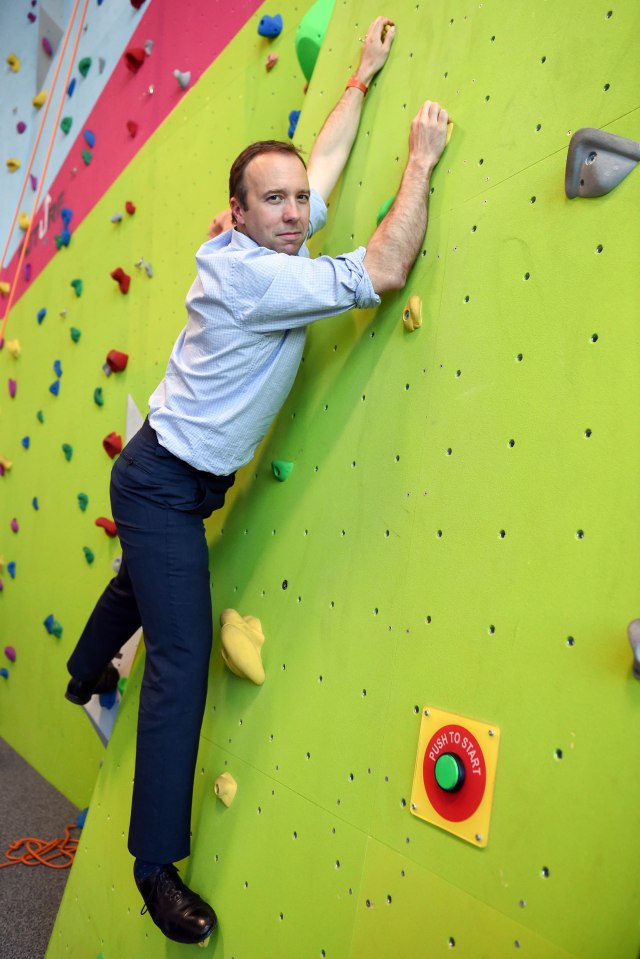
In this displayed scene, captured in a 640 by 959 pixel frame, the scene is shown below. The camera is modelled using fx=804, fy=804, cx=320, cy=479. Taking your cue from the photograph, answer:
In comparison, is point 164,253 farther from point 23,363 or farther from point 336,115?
point 23,363

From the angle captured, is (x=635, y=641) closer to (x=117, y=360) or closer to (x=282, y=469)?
(x=282, y=469)

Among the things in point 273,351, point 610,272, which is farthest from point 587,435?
point 273,351

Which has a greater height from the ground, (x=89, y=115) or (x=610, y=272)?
(x=89, y=115)

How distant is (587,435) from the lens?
0.90 metres

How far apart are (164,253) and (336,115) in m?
0.88

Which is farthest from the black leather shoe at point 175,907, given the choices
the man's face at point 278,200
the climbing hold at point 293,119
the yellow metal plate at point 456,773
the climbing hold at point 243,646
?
the climbing hold at point 293,119

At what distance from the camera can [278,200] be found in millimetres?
1296

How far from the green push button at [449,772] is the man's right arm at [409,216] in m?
0.67

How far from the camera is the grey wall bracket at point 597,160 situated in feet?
3.01

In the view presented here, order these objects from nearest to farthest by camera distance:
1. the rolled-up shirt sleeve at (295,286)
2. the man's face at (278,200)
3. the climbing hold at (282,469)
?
the rolled-up shirt sleeve at (295,286), the man's face at (278,200), the climbing hold at (282,469)

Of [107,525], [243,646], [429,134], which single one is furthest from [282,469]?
[107,525]

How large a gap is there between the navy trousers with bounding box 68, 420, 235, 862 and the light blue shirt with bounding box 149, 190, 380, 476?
62 mm

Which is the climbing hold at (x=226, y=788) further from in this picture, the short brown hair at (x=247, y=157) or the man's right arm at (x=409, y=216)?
the short brown hair at (x=247, y=157)

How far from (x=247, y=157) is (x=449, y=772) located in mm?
993
